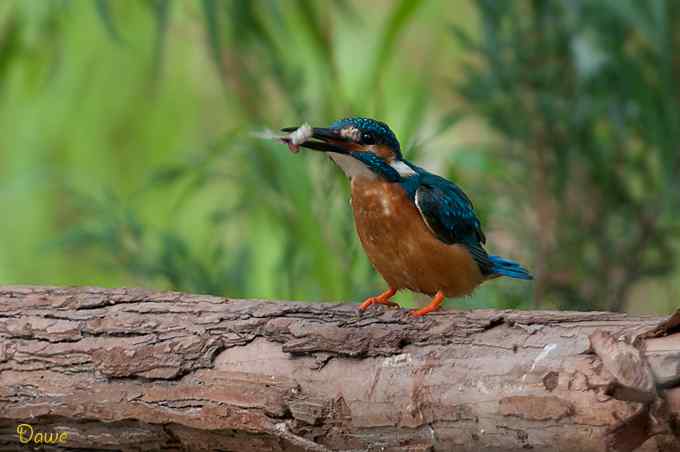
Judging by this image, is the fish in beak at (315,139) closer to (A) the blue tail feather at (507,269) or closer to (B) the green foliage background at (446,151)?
(A) the blue tail feather at (507,269)

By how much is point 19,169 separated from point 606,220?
2764 millimetres

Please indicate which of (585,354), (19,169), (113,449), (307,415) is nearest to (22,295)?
(113,449)

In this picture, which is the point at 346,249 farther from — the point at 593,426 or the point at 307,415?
the point at 593,426

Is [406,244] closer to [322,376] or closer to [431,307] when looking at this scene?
[431,307]

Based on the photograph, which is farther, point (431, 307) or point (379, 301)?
point (379, 301)

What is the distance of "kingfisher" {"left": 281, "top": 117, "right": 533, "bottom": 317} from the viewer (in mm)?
2197

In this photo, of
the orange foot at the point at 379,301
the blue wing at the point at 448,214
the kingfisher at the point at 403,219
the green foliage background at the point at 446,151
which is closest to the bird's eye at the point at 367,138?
the kingfisher at the point at 403,219

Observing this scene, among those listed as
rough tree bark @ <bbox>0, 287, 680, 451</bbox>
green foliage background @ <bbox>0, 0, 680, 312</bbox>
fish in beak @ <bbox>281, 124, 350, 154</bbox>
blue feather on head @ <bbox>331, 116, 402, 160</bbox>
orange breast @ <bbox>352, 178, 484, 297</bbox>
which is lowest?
rough tree bark @ <bbox>0, 287, 680, 451</bbox>

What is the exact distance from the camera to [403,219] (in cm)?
221

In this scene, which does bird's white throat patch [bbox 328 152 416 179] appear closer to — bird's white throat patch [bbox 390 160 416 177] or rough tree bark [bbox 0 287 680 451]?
bird's white throat patch [bbox 390 160 416 177]

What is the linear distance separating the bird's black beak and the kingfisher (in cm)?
2

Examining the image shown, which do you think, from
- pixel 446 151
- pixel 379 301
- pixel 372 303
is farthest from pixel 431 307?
pixel 446 151

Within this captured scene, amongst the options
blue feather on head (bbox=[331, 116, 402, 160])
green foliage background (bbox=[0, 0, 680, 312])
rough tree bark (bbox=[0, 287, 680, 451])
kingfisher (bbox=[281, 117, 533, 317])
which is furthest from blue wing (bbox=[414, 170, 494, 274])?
green foliage background (bbox=[0, 0, 680, 312])

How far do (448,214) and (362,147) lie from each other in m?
0.21
